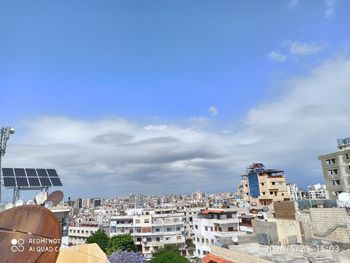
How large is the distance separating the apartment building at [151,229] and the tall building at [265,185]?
796 inches

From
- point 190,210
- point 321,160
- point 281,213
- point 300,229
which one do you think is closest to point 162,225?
point 190,210

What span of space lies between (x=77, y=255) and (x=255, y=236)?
18.1m

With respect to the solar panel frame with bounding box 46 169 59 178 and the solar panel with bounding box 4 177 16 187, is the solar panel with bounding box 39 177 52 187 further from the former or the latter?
the solar panel with bounding box 4 177 16 187

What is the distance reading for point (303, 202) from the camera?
33.0 m

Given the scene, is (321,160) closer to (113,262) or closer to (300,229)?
(300,229)

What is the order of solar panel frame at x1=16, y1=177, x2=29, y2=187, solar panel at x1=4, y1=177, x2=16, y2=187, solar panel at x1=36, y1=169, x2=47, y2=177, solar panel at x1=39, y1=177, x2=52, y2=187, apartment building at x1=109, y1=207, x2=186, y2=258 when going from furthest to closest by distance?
apartment building at x1=109, y1=207, x2=186, y2=258 → solar panel at x1=36, y1=169, x2=47, y2=177 → solar panel at x1=39, y1=177, x2=52, y2=187 → solar panel frame at x1=16, y1=177, x2=29, y2=187 → solar panel at x1=4, y1=177, x2=16, y2=187

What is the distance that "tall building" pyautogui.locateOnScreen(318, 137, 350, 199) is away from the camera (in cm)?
5348

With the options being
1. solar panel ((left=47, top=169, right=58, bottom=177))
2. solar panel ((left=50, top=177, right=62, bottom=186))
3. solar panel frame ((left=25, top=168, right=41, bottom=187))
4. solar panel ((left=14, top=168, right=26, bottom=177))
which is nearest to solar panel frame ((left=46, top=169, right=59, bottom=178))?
solar panel ((left=47, top=169, right=58, bottom=177))

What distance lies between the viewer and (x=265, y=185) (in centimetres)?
7738

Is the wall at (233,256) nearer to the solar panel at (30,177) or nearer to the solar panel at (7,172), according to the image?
the solar panel at (30,177)

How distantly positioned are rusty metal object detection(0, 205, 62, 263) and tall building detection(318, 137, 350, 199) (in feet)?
186

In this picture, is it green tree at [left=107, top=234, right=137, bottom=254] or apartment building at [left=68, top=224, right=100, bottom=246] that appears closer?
green tree at [left=107, top=234, right=137, bottom=254]

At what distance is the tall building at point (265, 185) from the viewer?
252 ft

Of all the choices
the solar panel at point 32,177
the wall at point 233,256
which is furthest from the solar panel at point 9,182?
the wall at point 233,256
